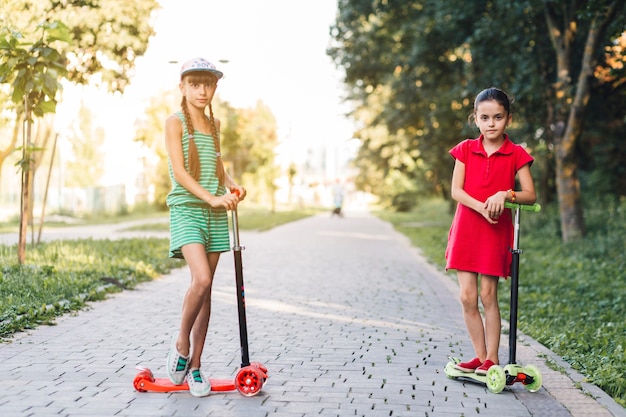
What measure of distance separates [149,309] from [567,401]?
16.2 feet

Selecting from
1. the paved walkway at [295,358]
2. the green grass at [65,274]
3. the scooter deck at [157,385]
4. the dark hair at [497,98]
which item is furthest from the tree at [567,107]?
the scooter deck at [157,385]

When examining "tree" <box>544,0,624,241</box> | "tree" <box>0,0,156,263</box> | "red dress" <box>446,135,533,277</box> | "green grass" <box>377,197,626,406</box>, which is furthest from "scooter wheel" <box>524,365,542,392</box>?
"tree" <box>544,0,624,241</box>

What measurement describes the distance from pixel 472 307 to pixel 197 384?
1810 millimetres

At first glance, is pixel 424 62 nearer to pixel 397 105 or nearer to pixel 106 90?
pixel 397 105

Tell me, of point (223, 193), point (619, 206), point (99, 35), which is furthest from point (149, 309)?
point (619, 206)

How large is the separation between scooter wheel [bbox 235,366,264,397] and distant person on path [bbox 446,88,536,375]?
1427 mm

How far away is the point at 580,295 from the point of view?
33.4 ft

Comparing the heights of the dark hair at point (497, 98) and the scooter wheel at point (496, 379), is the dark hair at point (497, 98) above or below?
above

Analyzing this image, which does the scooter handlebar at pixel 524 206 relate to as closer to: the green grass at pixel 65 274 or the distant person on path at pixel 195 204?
the distant person on path at pixel 195 204

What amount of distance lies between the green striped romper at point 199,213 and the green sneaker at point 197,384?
2.32 ft

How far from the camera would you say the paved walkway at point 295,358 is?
14.8ft

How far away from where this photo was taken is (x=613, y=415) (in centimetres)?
450

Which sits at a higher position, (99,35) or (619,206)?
(99,35)

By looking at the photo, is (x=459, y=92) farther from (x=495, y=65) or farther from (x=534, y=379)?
(x=534, y=379)
